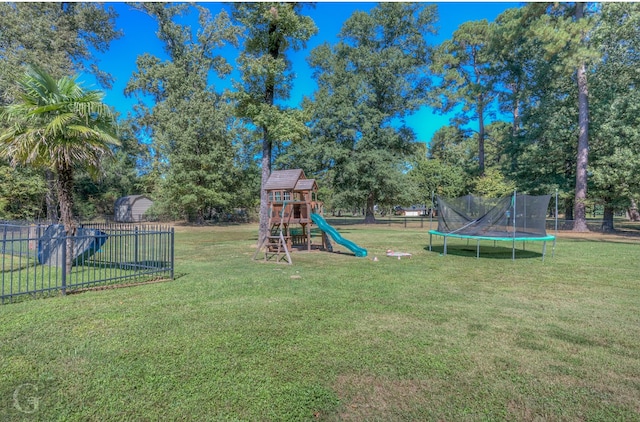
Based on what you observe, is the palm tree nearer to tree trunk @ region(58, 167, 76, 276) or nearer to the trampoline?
tree trunk @ region(58, 167, 76, 276)

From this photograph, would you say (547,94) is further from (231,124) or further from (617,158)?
(231,124)

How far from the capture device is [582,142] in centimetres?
2164

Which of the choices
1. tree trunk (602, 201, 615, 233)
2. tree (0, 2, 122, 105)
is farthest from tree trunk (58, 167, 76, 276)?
tree trunk (602, 201, 615, 233)

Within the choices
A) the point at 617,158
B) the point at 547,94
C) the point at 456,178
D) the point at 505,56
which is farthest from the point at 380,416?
the point at 456,178

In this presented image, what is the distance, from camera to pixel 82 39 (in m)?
26.2

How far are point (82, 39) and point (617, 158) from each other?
3845 centimetres

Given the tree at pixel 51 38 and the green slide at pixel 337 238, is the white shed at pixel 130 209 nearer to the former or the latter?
the tree at pixel 51 38

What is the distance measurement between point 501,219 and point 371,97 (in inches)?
876

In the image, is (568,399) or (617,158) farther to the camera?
(617,158)

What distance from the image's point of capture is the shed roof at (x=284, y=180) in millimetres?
12914

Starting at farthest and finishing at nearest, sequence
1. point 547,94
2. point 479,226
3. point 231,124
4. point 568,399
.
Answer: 1. point 231,124
2. point 547,94
3. point 479,226
4. point 568,399

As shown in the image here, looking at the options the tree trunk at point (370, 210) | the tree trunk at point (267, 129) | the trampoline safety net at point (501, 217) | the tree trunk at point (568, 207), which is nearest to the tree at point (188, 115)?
the tree trunk at point (267, 129)

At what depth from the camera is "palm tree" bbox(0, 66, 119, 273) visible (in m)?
7.28

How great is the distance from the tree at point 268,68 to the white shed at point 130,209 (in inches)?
1055
